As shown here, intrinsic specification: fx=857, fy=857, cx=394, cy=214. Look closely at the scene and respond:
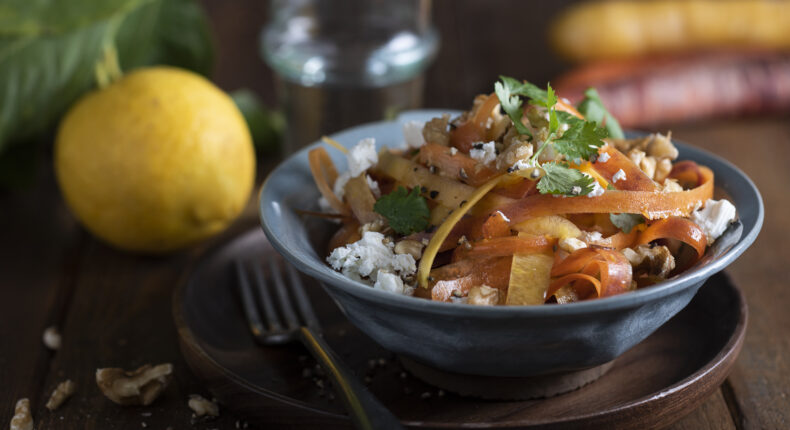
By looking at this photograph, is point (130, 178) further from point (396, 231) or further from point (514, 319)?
point (514, 319)

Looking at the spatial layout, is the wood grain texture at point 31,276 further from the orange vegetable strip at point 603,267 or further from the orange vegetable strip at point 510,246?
the orange vegetable strip at point 603,267

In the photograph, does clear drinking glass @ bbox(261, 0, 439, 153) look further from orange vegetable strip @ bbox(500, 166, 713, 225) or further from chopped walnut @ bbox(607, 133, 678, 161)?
orange vegetable strip @ bbox(500, 166, 713, 225)

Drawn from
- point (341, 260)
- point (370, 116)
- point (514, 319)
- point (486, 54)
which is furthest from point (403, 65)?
point (514, 319)

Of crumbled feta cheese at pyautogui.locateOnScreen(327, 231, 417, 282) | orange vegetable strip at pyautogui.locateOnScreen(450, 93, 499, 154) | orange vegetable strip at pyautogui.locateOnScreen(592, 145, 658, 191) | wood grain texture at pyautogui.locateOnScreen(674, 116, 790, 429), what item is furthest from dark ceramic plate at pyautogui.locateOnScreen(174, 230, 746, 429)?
orange vegetable strip at pyautogui.locateOnScreen(450, 93, 499, 154)

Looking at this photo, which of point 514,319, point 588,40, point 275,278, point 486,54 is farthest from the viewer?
point 486,54

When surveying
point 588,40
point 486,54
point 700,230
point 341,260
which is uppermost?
point 700,230

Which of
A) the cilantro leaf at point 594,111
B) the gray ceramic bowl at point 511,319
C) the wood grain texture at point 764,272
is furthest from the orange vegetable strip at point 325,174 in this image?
the wood grain texture at point 764,272
